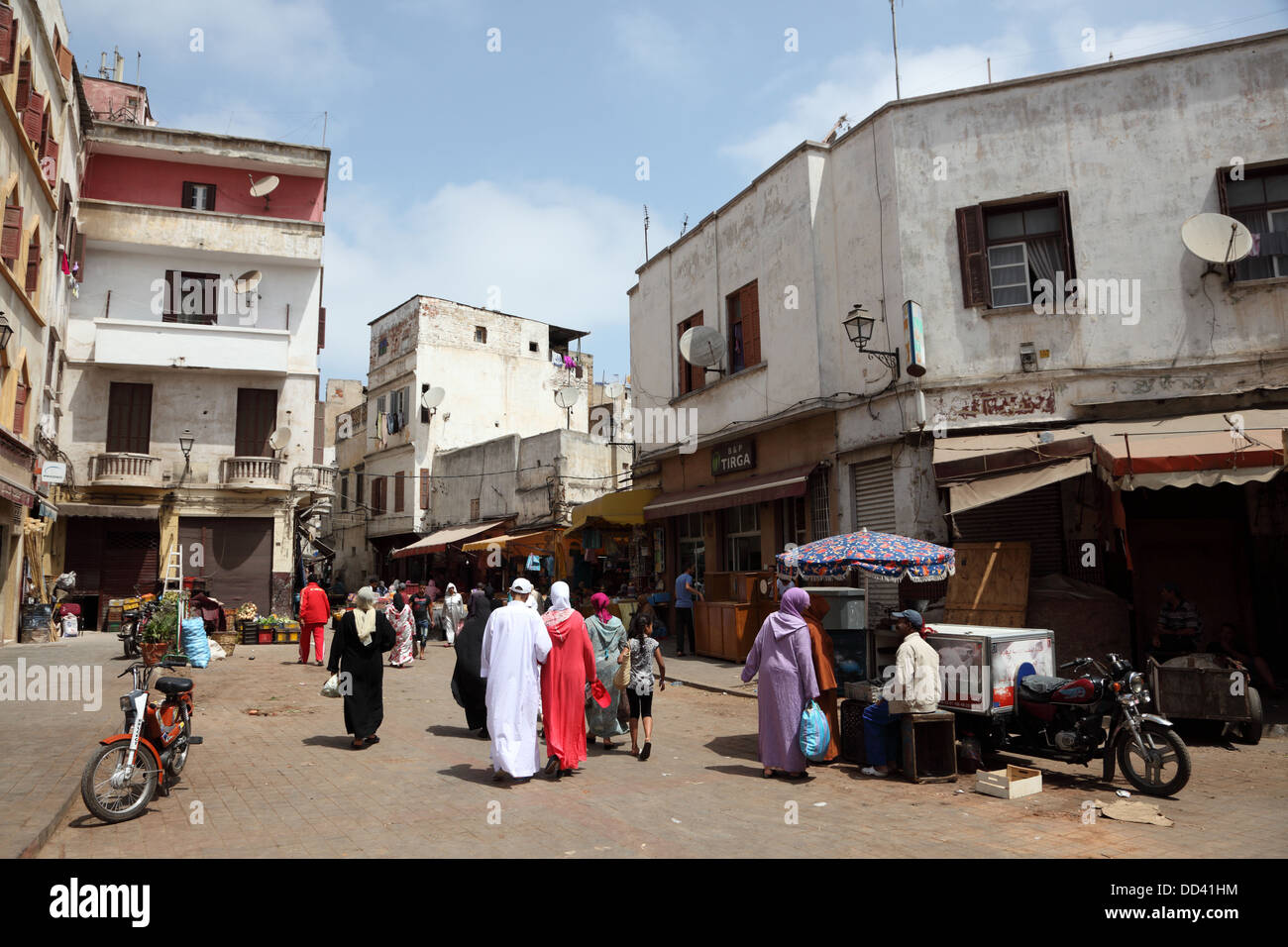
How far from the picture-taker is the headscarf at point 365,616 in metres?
9.16

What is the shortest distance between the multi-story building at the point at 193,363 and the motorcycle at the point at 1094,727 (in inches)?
910

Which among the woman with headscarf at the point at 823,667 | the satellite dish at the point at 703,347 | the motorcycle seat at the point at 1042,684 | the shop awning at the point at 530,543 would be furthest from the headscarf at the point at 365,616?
the shop awning at the point at 530,543

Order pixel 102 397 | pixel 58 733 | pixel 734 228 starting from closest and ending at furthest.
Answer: pixel 58 733 < pixel 734 228 < pixel 102 397

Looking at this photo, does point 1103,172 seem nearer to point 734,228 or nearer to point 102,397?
Answer: point 734,228

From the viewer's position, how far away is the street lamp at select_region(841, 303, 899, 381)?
13430mm

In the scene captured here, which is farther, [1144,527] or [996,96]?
[996,96]

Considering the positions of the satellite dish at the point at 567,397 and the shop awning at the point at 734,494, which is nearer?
the shop awning at the point at 734,494

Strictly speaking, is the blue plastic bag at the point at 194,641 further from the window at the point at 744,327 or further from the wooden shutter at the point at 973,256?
the wooden shutter at the point at 973,256

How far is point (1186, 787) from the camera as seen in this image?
698 centimetres

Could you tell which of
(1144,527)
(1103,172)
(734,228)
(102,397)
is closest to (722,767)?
(1144,527)

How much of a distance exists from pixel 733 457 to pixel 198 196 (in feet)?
64.5

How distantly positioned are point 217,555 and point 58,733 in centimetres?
1802

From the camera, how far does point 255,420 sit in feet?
87.4

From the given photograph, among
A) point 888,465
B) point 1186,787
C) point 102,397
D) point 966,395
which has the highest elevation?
point 102,397
